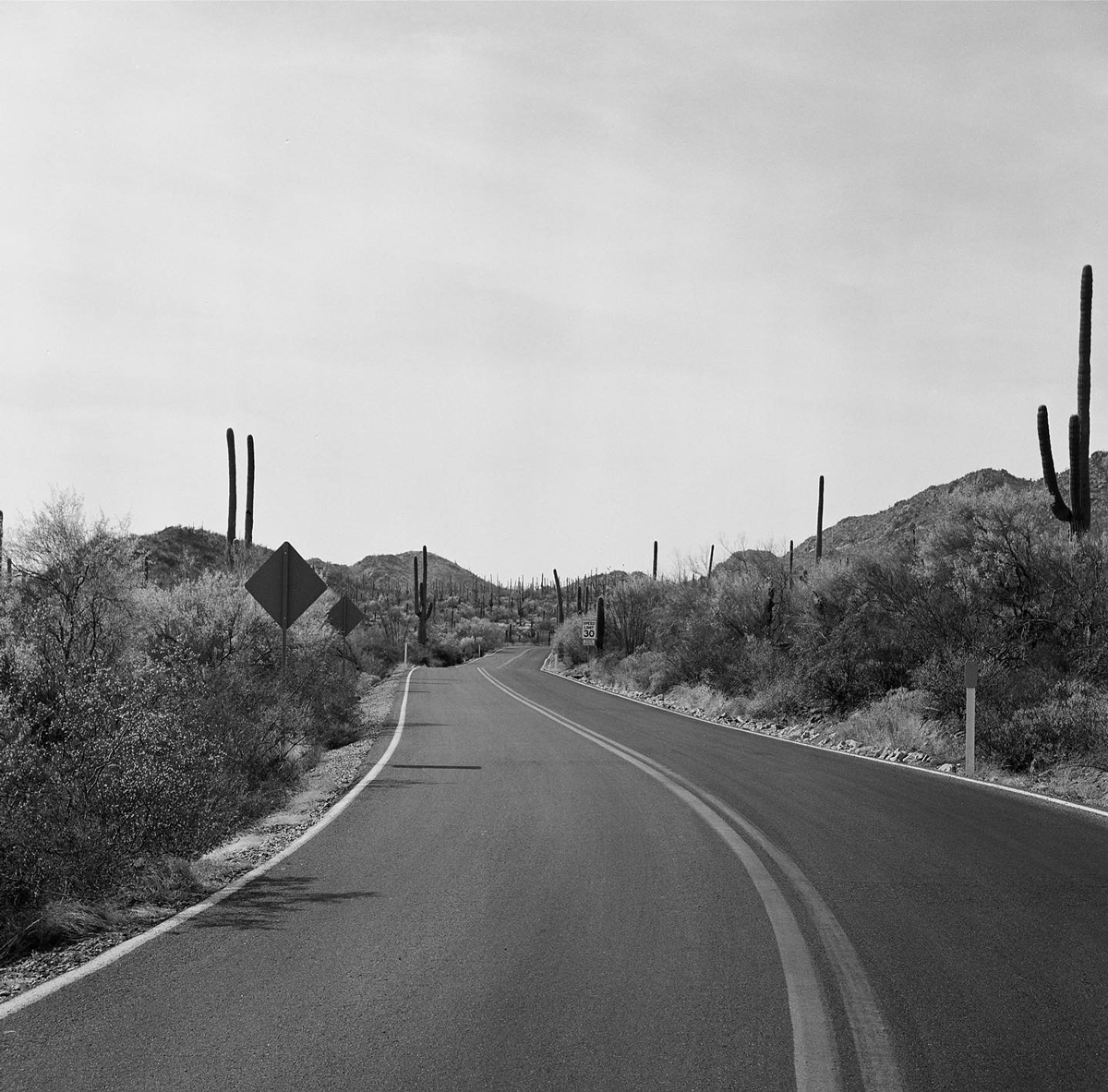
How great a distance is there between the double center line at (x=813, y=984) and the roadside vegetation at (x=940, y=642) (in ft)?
23.0

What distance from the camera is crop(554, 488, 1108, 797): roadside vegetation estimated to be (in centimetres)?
1616

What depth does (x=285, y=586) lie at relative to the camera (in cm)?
1661

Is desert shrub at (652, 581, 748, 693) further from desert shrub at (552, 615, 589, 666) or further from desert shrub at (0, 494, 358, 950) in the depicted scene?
desert shrub at (552, 615, 589, 666)

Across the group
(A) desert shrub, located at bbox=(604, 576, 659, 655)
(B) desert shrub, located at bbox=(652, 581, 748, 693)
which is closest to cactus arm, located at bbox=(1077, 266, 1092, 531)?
(B) desert shrub, located at bbox=(652, 581, 748, 693)

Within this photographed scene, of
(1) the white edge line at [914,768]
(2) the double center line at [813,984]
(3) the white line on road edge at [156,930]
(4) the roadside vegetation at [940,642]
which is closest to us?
(2) the double center line at [813,984]

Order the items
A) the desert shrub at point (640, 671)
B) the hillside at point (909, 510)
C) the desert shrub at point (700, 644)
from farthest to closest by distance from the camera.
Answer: the hillside at point (909, 510) → the desert shrub at point (640, 671) → the desert shrub at point (700, 644)

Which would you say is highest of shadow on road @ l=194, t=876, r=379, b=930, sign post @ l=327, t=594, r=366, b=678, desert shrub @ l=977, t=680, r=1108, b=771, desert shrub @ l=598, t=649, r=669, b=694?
sign post @ l=327, t=594, r=366, b=678

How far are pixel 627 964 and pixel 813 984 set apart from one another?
1.01 metres

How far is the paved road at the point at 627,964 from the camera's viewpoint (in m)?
4.71

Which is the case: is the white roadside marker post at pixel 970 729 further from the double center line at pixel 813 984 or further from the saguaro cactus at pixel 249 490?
the saguaro cactus at pixel 249 490

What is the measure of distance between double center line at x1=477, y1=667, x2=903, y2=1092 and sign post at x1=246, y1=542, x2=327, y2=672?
8.32 metres

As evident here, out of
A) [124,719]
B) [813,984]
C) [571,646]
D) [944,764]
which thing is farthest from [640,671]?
[813,984]

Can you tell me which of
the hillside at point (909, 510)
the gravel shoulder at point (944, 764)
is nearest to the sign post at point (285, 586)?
the gravel shoulder at point (944, 764)

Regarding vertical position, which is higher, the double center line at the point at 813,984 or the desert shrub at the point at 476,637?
the double center line at the point at 813,984
